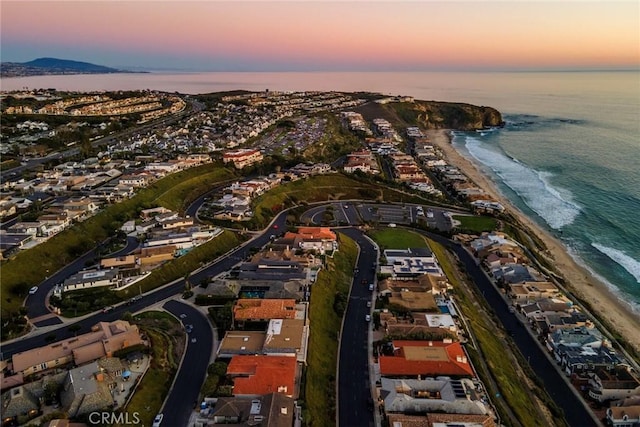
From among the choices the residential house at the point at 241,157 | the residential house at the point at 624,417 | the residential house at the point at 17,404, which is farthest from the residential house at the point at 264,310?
the residential house at the point at 241,157

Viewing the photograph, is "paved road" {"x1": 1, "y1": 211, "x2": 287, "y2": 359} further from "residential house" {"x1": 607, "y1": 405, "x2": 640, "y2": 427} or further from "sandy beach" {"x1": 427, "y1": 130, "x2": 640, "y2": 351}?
"sandy beach" {"x1": 427, "y1": 130, "x2": 640, "y2": 351}

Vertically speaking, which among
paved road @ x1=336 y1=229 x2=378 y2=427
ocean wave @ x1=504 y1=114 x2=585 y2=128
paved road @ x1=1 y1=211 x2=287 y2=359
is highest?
ocean wave @ x1=504 y1=114 x2=585 y2=128

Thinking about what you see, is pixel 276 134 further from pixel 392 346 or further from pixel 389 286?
pixel 392 346

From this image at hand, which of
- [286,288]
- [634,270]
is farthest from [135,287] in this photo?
[634,270]

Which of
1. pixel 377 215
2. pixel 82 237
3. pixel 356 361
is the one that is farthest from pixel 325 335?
pixel 377 215

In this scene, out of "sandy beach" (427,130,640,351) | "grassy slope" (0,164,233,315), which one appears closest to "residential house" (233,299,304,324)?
"grassy slope" (0,164,233,315)

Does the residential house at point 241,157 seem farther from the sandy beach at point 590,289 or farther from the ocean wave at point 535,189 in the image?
the ocean wave at point 535,189
